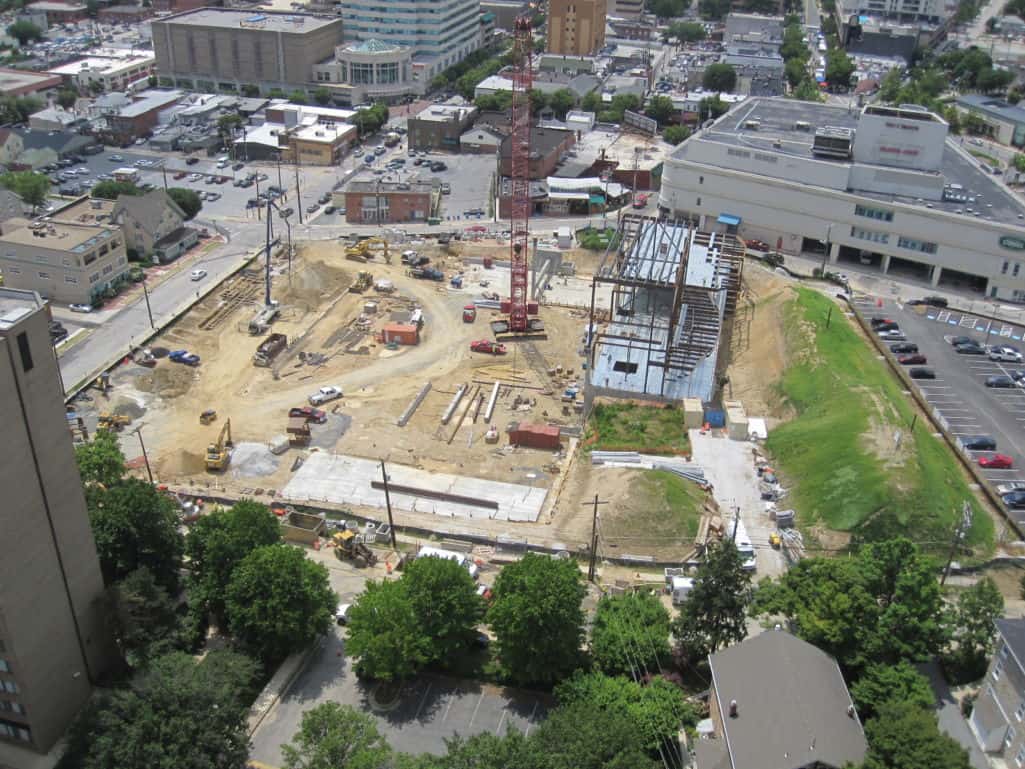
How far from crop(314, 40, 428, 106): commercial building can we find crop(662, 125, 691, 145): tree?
136ft

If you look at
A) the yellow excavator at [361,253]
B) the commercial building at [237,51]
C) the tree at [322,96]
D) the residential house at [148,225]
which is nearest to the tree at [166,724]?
the yellow excavator at [361,253]

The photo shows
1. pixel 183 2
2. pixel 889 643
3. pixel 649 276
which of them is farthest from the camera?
pixel 183 2

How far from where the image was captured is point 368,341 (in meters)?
70.8

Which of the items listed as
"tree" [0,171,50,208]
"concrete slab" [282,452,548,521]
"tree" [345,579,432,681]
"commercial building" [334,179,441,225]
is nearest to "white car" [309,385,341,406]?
"concrete slab" [282,452,548,521]

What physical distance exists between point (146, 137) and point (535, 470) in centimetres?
8504

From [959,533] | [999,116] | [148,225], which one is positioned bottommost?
[148,225]

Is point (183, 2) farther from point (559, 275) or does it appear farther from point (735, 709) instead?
point (735, 709)

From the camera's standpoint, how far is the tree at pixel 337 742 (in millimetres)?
31641

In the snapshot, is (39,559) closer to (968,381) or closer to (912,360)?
(912,360)

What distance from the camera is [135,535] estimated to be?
134ft

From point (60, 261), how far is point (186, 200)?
20170 millimetres

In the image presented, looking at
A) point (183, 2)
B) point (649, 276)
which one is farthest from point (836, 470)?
point (183, 2)

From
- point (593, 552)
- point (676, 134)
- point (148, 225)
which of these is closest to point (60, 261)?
point (148, 225)

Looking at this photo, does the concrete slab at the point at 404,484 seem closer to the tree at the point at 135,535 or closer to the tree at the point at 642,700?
the tree at the point at 135,535
